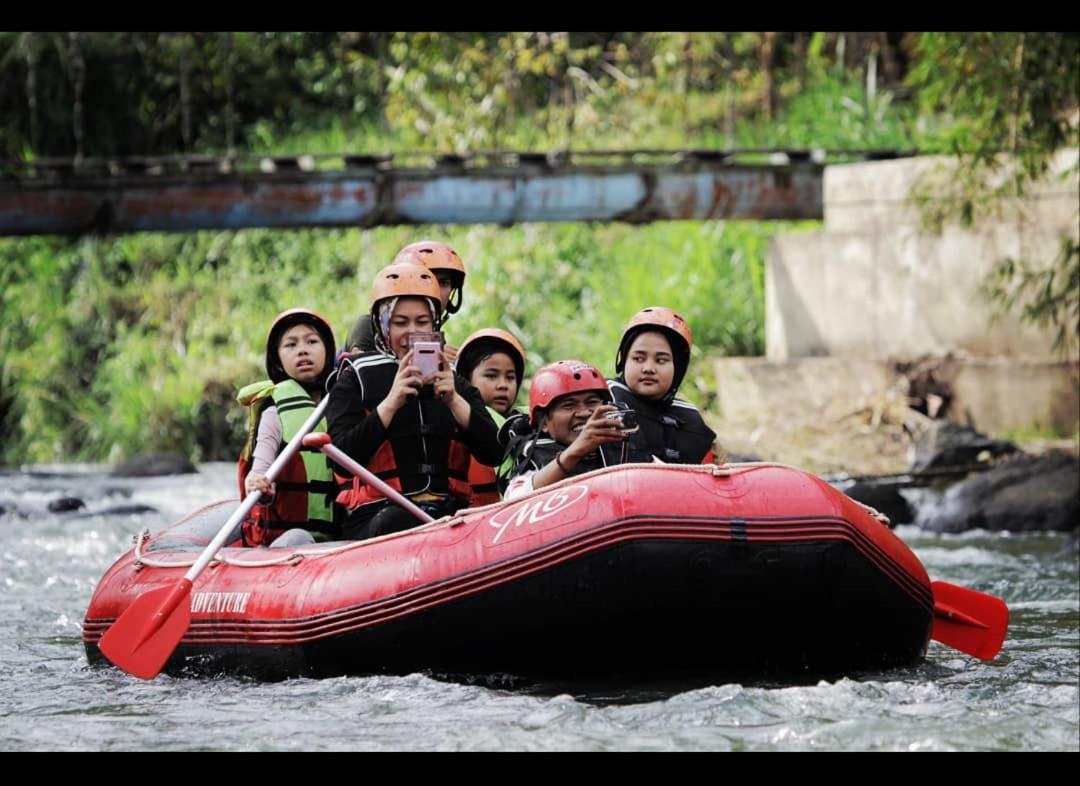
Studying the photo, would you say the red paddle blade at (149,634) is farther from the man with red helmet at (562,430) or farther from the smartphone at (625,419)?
the smartphone at (625,419)

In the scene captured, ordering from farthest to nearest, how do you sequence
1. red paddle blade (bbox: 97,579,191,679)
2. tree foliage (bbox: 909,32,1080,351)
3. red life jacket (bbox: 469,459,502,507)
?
tree foliage (bbox: 909,32,1080,351)
red life jacket (bbox: 469,459,502,507)
red paddle blade (bbox: 97,579,191,679)

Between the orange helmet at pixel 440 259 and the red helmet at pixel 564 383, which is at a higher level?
the orange helmet at pixel 440 259

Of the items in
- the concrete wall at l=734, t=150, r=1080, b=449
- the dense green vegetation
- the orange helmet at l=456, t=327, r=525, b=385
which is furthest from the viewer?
the dense green vegetation

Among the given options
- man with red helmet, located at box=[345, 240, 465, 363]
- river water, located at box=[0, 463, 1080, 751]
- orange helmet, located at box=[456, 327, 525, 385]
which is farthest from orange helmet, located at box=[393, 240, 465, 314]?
A: river water, located at box=[0, 463, 1080, 751]

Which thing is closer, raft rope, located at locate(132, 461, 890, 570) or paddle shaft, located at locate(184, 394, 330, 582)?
raft rope, located at locate(132, 461, 890, 570)

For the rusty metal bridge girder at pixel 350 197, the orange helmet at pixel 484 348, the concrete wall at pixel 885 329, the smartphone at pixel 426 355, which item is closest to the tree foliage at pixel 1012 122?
the concrete wall at pixel 885 329

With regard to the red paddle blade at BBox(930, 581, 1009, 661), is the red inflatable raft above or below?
above

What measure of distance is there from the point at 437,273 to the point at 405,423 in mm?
924

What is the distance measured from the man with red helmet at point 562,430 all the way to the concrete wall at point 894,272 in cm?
660

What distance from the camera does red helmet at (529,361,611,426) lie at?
5742 mm

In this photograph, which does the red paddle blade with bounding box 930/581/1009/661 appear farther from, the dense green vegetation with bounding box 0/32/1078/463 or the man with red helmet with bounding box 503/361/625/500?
the dense green vegetation with bounding box 0/32/1078/463

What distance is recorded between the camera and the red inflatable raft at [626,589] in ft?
17.2

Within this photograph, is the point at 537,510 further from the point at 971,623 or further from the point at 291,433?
the point at 971,623

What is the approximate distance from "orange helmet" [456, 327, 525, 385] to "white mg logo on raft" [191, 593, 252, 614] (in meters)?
1.24
